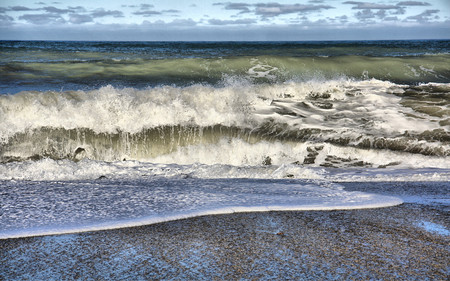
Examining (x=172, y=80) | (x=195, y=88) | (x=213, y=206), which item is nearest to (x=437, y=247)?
(x=213, y=206)

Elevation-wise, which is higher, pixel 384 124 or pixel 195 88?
pixel 195 88

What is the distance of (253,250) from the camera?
256 centimetres

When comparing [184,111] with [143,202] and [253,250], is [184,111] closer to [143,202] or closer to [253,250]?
[143,202]

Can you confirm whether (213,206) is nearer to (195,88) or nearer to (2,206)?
(2,206)

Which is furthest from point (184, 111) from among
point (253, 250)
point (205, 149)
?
point (253, 250)

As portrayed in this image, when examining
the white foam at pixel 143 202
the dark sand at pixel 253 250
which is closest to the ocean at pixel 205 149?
the white foam at pixel 143 202

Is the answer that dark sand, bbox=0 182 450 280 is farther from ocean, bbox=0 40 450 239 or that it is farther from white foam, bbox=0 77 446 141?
white foam, bbox=0 77 446 141

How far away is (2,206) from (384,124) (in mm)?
5244

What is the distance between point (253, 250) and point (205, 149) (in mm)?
3596

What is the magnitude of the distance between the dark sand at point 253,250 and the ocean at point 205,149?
22 centimetres

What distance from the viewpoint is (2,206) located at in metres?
3.35

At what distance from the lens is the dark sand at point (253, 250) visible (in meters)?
2.27

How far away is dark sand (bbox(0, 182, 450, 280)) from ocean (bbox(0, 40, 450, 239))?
22cm

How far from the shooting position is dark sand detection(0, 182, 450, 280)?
7.44 ft
